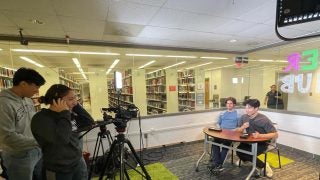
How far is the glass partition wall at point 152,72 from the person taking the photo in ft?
10.8

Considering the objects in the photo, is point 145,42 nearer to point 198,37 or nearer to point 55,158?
point 198,37

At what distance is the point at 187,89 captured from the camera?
534 cm

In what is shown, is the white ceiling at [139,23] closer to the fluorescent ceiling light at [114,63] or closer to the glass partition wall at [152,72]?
the glass partition wall at [152,72]

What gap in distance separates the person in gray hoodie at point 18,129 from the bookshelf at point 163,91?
2.69 m

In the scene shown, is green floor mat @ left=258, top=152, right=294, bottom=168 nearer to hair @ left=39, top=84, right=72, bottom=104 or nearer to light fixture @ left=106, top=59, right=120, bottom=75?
hair @ left=39, top=84, right=72, bottom=104

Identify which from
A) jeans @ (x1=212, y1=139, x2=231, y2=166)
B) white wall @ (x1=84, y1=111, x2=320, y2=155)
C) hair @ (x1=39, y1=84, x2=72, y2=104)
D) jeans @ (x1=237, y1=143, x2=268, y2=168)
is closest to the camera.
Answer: hair @ (x1=39, y1=84, x2=72, y2=104)

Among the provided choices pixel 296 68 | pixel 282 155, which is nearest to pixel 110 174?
pixel 282 155

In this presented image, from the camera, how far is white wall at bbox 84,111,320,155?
3252mm

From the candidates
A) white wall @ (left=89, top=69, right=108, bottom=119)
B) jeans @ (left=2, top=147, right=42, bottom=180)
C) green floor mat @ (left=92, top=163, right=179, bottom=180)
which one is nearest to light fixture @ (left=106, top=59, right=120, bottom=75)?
white wall @ (left=89, top=69, right=108, bottom=119)

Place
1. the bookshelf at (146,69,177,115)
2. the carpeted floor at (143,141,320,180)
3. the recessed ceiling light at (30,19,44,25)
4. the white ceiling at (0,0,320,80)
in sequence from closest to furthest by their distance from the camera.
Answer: the white ceiling at (0,0,320,80) < the recessed ceiling light at (30,19,44,25) < the carpeted floor at (143,141,320,180) < the bookshelf at (146,69,177,115)

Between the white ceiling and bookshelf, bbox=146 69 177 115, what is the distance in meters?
0.84

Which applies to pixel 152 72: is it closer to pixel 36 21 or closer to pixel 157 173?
pixel 157 173

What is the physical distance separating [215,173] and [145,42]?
2687 mm

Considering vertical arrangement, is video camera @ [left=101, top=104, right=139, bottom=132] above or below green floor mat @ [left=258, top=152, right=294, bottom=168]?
above
